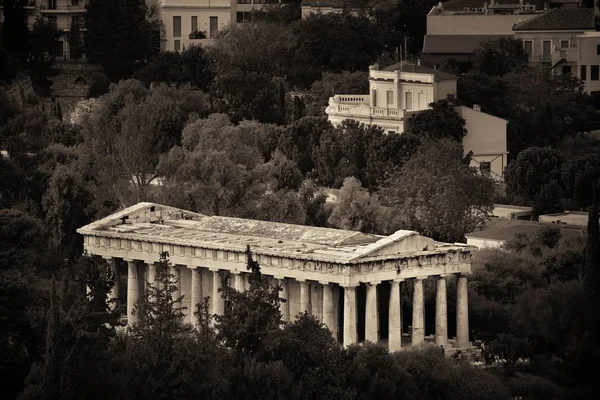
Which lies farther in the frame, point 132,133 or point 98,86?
point 98,86

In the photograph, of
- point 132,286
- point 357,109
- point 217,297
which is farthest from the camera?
point 357,109

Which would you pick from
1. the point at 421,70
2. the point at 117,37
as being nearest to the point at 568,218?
the point at 421,70

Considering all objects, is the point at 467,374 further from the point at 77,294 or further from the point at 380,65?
the point at 380,65

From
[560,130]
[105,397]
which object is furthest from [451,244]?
[560,130]

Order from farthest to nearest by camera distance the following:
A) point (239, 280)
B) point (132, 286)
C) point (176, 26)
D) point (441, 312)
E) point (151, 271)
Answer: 1. point (176, 26)
2. point (132, 286)
3. point (151, 271)
4. point (239, 280)
5. point (441, 312)

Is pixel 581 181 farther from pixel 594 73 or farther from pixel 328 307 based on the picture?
pixel 328 307

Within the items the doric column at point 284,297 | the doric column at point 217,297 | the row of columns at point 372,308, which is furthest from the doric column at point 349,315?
the doric column at point 217,297

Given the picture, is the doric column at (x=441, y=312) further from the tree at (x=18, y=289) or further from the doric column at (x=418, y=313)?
the tree at (x=18, y=289)
